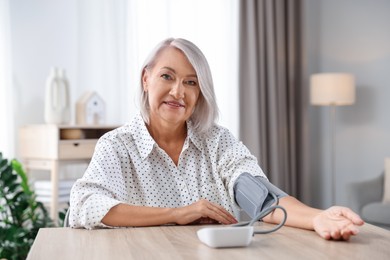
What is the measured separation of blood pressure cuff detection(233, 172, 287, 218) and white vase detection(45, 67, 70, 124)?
2186 millimetres

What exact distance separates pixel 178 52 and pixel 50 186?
2094 millimetres

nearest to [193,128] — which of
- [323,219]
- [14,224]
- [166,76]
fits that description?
[166,76]

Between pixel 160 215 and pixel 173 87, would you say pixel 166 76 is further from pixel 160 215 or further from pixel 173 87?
pixel 160 215

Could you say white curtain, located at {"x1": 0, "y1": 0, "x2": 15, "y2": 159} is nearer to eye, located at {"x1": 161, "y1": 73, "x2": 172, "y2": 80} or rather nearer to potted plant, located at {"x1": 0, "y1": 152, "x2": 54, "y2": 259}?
potted plant, located at {"x1": 0, "y1": 152, "x2": 54, "y2": 259}

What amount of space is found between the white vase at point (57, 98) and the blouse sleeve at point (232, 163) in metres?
2.02

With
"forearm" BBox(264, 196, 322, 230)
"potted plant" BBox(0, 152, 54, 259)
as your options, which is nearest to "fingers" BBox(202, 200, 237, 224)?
"forearm" BBox(264, 196, 322, 230)

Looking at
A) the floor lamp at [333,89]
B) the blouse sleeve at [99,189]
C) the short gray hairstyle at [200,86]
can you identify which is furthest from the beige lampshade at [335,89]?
the blouse sleeve at [99,189]

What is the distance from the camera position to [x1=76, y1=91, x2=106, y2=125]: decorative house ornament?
151 inches

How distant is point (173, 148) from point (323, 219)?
2.15 ft

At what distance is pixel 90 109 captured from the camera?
12.7 ft

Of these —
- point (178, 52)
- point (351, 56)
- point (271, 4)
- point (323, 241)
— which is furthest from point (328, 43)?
point (323, 241)

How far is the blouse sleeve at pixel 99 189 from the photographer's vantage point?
150 cm

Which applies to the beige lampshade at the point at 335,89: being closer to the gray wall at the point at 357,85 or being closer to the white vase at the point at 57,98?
the gray wall at the point at 357,85

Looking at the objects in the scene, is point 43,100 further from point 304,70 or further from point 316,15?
point 316,15
